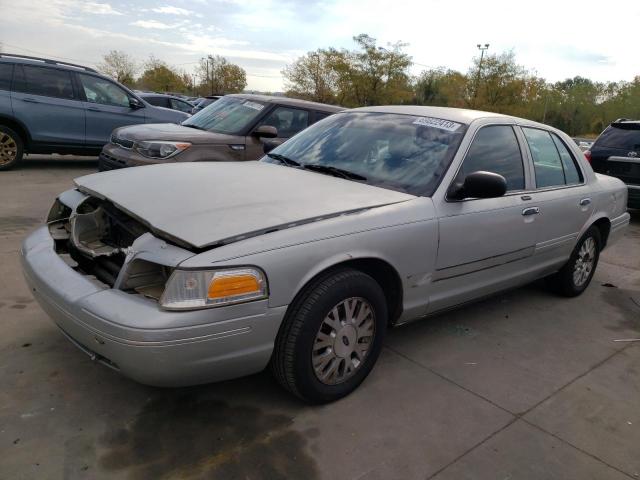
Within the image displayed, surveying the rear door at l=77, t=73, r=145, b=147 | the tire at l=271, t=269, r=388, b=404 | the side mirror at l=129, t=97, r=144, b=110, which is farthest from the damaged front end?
the side mirror at l=129, t=97, r=144, b=110

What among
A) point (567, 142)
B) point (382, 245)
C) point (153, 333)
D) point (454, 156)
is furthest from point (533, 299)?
point (153, 333)

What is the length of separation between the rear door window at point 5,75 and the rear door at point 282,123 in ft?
15.2

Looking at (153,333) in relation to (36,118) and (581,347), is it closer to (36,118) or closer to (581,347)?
(581,347)

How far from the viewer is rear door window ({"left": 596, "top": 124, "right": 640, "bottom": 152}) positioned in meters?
7.80

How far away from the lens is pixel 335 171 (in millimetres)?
3430

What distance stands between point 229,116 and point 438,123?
4.07 metres

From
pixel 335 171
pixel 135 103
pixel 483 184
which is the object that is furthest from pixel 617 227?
pixel 135 103

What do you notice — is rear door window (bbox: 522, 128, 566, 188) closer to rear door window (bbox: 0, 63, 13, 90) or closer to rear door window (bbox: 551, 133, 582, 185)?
rear door window (bbox: 551, 133, 582, 185)

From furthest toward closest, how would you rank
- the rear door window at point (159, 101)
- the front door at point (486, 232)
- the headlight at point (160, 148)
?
the rear door window at point (159, 101)
the headlight at point (160, 148)
the front door at point (486, 232)

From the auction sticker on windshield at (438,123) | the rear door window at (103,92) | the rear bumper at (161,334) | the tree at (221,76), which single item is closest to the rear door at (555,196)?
the auction sticker on windshield at (438,123)

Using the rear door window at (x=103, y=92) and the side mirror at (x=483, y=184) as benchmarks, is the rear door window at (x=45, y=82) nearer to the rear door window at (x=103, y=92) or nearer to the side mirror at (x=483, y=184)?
the rear door window at (x=103, y=92)

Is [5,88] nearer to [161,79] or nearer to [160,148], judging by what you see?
[160,148]

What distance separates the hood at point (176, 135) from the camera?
6270 millimetres

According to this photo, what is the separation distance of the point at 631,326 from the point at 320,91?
42723 millimetres
